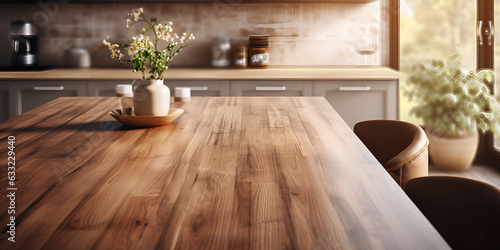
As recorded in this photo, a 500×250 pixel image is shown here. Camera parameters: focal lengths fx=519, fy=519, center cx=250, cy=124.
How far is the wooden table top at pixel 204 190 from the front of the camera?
0.92 meters

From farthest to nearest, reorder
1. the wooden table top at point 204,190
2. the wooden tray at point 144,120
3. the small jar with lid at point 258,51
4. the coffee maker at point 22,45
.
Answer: the small jar with lid at point 258,51 < the coffee maker at point 22,45 < the wooden tray at point 144,120 < the wooden table top at point 204,190

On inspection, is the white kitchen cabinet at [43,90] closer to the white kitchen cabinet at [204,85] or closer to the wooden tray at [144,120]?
the white kitchen cabinet at [204,85]

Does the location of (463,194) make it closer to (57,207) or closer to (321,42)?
(57,207)

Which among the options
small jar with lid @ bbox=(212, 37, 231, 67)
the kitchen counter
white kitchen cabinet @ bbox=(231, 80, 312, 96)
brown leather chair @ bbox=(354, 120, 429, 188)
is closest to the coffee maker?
the kitchen counter

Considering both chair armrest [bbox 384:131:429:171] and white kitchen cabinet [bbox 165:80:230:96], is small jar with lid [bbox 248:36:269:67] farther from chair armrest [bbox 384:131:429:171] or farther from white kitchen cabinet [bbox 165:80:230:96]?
chair armrest [bbox 384:131:429:171]

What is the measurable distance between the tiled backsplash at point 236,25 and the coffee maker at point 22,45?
0.95 feet

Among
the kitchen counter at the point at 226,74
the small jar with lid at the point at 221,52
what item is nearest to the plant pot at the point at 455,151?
the kitchen counter at the point at 226,74

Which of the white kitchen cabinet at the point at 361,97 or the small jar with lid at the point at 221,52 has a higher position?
the small jar with lid at the point at 221,52

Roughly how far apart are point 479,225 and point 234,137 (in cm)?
84

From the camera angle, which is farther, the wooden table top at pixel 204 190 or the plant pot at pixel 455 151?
the plant pot at pixel 455 151

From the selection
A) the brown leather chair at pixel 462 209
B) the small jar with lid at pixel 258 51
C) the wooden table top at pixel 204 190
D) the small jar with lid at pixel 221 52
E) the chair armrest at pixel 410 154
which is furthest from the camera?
the small jar with lid at pixel 221 52

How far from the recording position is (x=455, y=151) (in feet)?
13.8

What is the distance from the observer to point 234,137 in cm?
181

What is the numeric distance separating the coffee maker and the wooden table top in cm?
274
